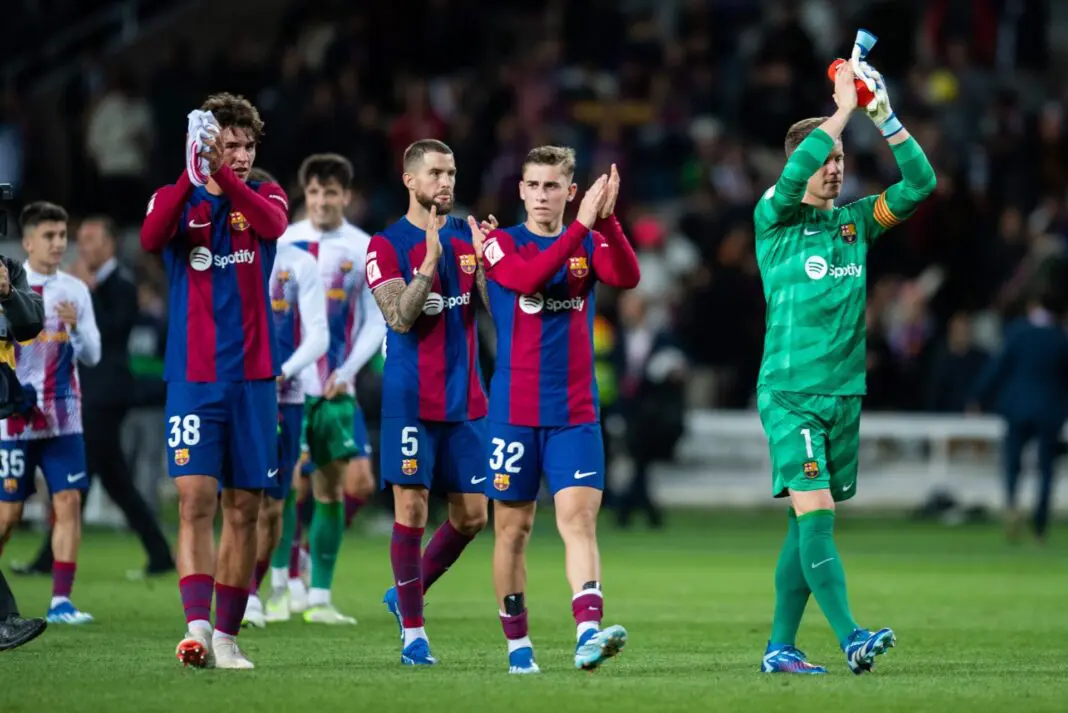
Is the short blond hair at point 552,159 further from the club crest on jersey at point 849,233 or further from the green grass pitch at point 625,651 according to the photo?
the green grass pitch at point 625,651

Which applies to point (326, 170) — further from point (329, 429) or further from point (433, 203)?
point (433, 203)

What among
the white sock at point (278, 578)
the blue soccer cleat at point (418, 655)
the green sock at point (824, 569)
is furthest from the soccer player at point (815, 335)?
the white sock at point (278, 578)

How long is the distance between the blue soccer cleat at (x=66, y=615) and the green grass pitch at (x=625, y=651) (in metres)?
0.14

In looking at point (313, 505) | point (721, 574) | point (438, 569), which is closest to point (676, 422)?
point (721, 574)

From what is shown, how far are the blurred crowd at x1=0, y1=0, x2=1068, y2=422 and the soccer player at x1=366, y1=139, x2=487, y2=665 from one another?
12.0 meters

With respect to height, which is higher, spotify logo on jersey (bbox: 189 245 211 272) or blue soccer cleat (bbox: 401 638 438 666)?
spotify logo on jersey (bbox: 189 245 211 272)

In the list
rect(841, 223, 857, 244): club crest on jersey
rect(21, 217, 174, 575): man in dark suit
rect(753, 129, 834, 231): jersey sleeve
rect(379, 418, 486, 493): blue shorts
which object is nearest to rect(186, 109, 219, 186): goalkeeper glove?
rect(379, 418, 486, 493): blue shorts

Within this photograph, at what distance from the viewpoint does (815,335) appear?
9.78 metres

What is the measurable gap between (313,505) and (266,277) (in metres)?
4.00

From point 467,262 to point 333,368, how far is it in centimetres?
283

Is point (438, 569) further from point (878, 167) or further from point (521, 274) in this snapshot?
point (878, 167)

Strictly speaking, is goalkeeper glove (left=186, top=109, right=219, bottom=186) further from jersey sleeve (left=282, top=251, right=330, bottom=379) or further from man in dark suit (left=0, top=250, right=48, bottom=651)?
jersey sleeve (left=282, top=251, right=330, bottom=379)

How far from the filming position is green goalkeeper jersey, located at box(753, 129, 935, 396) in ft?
32.0

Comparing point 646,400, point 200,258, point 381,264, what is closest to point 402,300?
point 381,264
